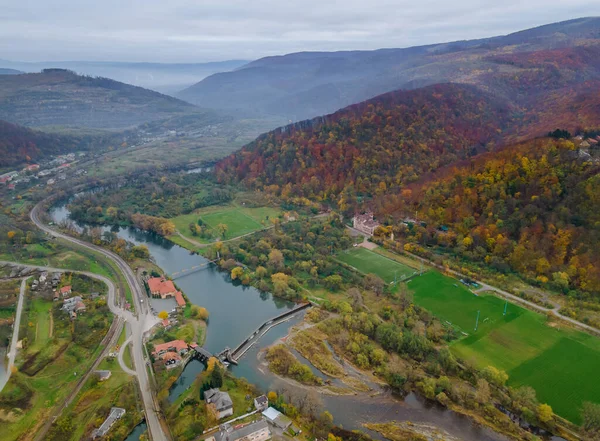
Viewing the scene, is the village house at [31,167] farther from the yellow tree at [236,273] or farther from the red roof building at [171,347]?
the red roof building at [171,347]

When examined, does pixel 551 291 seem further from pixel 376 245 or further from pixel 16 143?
pixel 16 143

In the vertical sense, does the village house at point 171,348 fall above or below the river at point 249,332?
above

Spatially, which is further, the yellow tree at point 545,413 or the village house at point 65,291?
the village house at point 65,291

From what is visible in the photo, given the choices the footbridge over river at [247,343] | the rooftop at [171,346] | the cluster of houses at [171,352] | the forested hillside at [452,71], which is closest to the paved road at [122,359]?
the cluster of houses at [171,352]

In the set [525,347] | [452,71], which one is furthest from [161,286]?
[452,71]

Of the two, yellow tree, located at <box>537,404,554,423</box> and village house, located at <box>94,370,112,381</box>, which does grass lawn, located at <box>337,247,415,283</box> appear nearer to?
yellow tree, located at <box>537,404,554,423</box>

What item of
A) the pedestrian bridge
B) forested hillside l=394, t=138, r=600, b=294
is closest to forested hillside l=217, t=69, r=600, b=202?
forested hillside l=394, t=138, r=600, b=294

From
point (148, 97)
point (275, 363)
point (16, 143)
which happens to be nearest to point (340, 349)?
point (275, 363)
